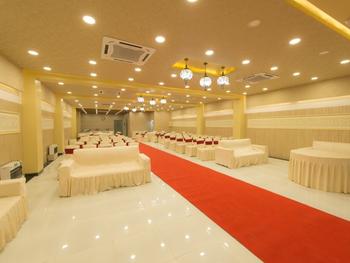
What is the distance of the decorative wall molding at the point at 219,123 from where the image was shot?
36.6 ft

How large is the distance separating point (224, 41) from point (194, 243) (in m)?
3.62

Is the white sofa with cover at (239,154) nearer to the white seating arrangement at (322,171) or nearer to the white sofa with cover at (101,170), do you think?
the white seating arrangement at (322,171)

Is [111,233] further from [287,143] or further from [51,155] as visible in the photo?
[287,143]

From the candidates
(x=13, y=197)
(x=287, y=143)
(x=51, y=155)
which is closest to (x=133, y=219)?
(x=13, y=197)

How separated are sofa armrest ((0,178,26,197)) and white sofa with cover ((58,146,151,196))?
3.02 feet

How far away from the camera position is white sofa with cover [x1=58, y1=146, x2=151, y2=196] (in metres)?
3.78

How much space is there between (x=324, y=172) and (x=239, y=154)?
101 inches

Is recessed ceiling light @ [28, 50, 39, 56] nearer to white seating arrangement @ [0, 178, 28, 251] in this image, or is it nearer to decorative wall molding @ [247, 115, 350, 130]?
white seating arrangement @ [0, 178, 28, 251]

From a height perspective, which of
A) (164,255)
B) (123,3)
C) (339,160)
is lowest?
(164,255)

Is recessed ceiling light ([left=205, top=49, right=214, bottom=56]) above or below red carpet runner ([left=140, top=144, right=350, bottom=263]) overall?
above

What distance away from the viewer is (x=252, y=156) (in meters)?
6.45

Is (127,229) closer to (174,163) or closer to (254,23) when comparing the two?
(254,23)

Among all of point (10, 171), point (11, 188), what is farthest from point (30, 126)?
point (11, 188)

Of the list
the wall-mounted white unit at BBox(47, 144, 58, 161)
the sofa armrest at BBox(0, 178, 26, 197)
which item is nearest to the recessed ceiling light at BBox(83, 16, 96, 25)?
the sofa armrest at BBox(0, 178, 26, 197)
